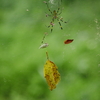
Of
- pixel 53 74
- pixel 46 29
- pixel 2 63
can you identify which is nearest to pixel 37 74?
pixel 53 74

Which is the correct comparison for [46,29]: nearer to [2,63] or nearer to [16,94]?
[2,63]

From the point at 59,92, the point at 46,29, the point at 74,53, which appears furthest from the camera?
the point at 46,29

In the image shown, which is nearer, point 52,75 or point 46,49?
point 52,75

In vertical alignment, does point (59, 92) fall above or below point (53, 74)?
below

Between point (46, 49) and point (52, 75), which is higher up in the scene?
point (46, 49)
